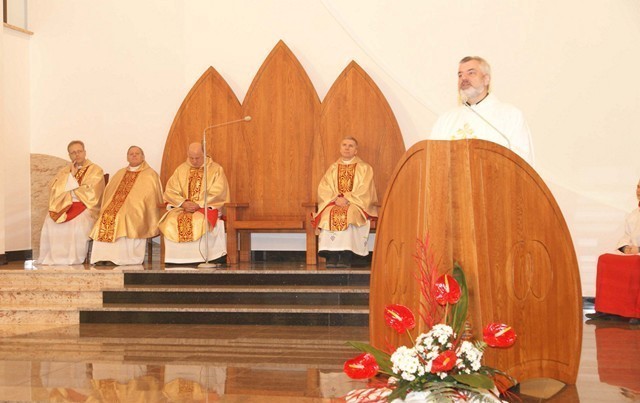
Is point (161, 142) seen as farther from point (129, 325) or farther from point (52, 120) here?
point (129, 325)

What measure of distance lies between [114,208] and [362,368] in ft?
23.9

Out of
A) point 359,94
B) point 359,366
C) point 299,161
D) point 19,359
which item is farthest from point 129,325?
point 359,366

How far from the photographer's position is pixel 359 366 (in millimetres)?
2480

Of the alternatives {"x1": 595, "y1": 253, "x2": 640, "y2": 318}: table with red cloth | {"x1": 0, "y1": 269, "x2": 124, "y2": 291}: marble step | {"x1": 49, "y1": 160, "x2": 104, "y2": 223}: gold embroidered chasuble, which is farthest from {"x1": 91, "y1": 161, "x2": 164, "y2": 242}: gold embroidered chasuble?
{"x1": 595, "y1": 253, "x2": 640, "y2": 318}: table with red cloth

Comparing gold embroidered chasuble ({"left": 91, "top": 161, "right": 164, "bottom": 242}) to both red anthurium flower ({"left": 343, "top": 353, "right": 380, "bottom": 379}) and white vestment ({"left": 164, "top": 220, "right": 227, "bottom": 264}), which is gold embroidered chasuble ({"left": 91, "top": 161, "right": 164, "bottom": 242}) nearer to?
white vestment ({"left": 164, "top": 220, "right": 227, "bottom": 264})

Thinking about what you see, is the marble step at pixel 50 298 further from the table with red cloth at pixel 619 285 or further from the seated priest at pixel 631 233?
the seated priest at pixel 631 233

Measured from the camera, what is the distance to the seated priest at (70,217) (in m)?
9.30

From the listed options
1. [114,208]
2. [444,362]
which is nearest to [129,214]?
[114,208]

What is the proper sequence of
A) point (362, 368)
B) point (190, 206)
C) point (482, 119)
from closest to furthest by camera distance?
point (362, 368)
point (482, 119)
point (190, 206)

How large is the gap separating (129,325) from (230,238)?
77.6 inches

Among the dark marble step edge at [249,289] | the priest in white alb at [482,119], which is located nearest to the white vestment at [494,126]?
the priest in white alb at [482,119]

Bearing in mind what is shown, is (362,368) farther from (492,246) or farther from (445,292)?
(492,246)

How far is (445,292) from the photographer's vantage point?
8.21 feet

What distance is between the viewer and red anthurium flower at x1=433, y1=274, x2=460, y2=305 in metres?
2.49
